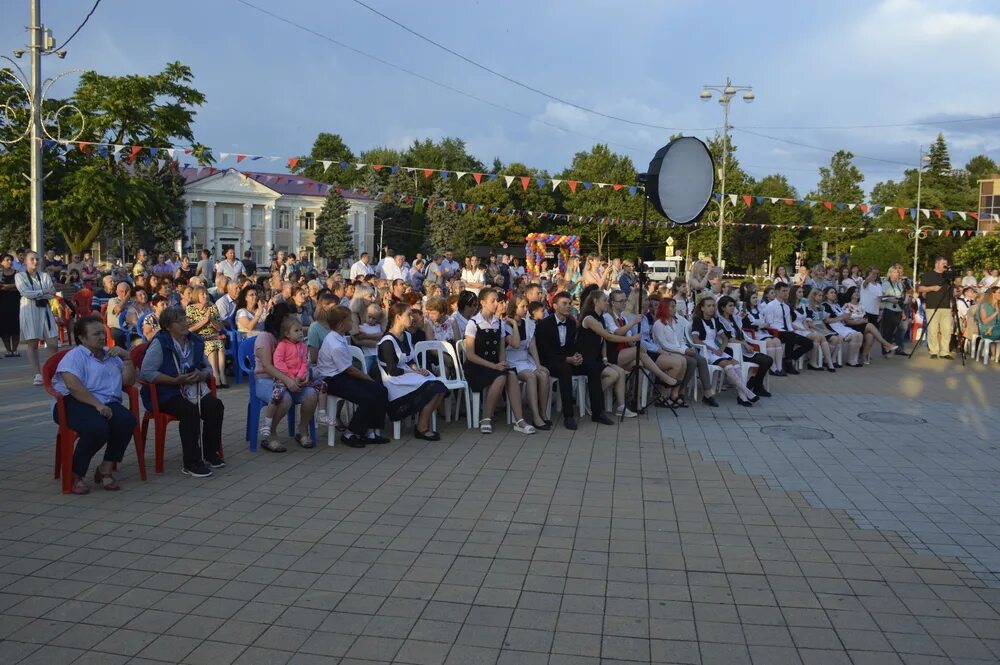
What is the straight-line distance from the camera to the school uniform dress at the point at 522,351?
9.02 metres

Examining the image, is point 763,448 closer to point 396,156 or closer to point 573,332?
point 573,332

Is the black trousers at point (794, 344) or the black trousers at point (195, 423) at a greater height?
the black trousers at point (794, 344)

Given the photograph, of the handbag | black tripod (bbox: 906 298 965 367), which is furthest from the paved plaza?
black tripod (bbox: 906 298 965 367)

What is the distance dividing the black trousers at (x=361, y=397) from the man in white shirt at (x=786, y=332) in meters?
8.04

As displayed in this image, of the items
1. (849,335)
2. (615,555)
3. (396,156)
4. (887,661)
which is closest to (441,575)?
(615,555)

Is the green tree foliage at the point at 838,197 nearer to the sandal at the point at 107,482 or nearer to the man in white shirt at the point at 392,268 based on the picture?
the man in white shirt at the point at 392,268

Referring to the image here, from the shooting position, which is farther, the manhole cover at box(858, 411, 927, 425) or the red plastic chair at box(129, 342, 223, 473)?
the manhole cover at box(858, 411, 927, 425)

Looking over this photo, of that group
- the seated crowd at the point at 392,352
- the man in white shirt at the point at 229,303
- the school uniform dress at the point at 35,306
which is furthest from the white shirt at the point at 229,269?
the school uniform dress at the point at 35,306

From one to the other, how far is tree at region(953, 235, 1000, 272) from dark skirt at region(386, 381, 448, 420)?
23.6 meters

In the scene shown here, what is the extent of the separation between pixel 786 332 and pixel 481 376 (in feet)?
23.2

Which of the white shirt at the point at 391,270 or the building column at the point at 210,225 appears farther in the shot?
the building column at the point at 210,225

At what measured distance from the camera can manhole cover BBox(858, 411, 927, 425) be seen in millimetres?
9477

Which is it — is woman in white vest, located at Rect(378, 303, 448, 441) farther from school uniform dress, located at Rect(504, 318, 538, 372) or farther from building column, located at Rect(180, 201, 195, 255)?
building column, located at Rect(180, 201, 195, 255)

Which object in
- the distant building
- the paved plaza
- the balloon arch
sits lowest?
the paved plaza
